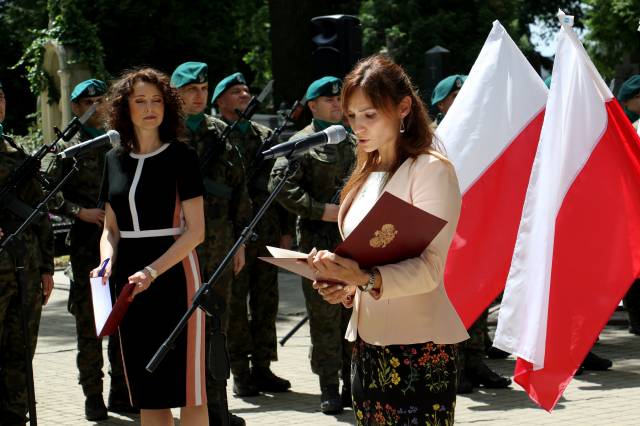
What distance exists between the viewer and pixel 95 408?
7840 millimetres

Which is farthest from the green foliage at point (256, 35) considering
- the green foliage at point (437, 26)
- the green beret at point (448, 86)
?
the green beret at point (448, 86)

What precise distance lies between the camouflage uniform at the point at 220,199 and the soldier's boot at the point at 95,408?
3.37 ft

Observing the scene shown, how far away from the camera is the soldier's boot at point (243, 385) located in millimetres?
8555

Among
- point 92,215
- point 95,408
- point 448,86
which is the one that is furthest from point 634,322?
point 92,215

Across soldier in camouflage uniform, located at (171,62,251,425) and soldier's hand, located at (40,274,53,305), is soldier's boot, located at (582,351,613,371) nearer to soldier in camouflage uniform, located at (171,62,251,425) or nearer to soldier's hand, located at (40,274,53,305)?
soldier in camouflage uniform, located at (171,62,251,425)

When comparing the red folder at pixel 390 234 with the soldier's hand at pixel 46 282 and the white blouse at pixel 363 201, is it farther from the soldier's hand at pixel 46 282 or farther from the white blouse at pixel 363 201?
the soldier's hand at pixel 46 282

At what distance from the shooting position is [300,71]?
717 inches

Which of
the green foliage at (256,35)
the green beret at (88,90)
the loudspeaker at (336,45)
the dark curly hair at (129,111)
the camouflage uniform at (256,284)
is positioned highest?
the green foliage at (256,35)

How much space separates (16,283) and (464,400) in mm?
3289

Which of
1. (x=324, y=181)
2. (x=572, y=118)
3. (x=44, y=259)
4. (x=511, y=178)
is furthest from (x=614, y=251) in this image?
(x=44, y=259)

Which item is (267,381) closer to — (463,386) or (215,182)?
(463,386)

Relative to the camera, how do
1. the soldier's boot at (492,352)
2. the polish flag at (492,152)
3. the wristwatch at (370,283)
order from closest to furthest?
the wristwatch at (370,283)
the polish flag at (492,152)
the soldier's boot at (492,352)

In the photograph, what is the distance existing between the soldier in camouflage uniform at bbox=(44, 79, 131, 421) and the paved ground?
0.68ft

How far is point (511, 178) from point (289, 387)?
2966mm
